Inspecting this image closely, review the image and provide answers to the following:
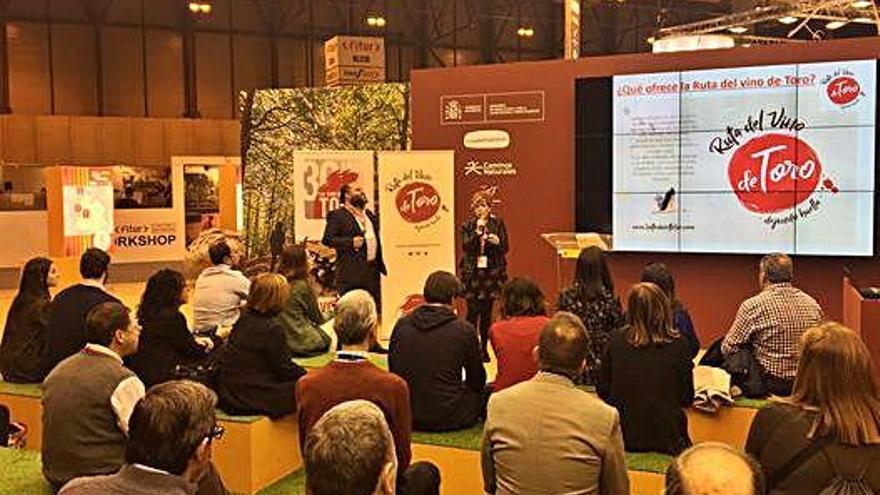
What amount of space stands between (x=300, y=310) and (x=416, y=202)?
2.79 metres

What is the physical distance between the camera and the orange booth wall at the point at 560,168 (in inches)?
322

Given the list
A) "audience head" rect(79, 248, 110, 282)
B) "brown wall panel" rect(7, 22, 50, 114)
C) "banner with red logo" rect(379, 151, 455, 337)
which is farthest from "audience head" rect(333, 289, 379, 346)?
"brown wall panel" rect(7, 22, 50, 114)

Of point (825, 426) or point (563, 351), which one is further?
point (563, 351)

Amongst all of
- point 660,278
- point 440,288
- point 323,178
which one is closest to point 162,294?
point 440,288

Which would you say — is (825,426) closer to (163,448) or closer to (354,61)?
(163,448)

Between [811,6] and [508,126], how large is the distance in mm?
6805

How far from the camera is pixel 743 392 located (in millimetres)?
5070

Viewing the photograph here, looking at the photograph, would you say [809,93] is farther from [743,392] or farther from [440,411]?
[440,411]

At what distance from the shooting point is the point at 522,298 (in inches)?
194

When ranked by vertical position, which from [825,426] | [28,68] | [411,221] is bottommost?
[825,426]

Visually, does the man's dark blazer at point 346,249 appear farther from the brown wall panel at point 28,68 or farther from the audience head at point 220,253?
the brown wall panel at point 28,68

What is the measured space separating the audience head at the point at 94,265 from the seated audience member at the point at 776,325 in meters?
3.55

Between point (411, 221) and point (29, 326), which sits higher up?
point (411, 221)

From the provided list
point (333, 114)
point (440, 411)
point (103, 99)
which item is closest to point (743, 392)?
point (440, 411)
